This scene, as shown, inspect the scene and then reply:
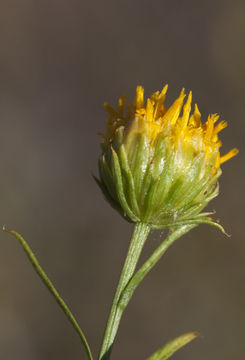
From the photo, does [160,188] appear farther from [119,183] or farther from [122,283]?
[122,283]

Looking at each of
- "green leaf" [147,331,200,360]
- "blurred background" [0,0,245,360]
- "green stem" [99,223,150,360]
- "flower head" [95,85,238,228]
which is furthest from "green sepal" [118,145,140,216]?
"blurred background" [0,0,245,360]

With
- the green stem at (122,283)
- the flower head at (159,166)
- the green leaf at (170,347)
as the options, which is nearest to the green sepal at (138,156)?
the flower head at (159,166)

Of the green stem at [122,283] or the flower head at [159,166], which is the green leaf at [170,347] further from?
the flower head at [159,166]

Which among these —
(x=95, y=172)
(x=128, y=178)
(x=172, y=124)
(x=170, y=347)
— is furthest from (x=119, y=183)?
(x=95, y=172)

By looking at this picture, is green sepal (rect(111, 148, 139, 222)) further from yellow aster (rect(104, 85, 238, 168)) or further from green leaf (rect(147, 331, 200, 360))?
green leaf (rect(147, 331, 200, 360))

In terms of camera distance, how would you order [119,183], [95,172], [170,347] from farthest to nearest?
[95,172], [119,183], [170,347]

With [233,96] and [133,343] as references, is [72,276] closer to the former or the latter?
[133,343]
